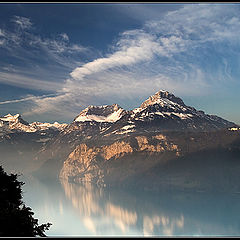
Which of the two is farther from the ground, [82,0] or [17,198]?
[82,0]

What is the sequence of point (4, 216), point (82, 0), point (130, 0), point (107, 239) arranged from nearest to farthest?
point (107, 239) → point (82, 0) → point (130, 0) → point (4, 216)

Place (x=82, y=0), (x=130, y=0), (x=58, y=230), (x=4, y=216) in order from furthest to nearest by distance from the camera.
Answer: (x=58, y=230) → (x=4, y=216) → (x=130, y=0) → (x=82, y=0)

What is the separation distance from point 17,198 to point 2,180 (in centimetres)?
299

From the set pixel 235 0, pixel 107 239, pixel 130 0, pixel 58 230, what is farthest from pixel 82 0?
pixel 58 230

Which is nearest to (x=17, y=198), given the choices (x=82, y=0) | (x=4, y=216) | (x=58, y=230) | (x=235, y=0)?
(x=4, y=216)

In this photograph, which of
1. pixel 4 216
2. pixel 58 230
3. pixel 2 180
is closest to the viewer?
pixel 4 216

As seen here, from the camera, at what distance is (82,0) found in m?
16.0

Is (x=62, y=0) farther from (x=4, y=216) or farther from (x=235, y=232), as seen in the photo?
(x=235, y=232)

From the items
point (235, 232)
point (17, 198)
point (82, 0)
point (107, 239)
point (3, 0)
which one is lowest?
point (235, 232)

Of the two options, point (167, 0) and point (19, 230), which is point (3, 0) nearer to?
point (167, 0)

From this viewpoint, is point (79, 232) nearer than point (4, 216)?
No

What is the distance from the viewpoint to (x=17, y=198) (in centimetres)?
3862

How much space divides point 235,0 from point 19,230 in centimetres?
2167

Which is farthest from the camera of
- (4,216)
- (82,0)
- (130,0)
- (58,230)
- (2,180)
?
(58,230)
